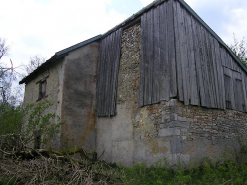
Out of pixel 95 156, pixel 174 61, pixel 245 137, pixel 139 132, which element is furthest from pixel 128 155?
pixel 245 137

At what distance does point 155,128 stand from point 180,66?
2322 millimetres

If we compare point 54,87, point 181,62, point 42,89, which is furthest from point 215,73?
point 42,89

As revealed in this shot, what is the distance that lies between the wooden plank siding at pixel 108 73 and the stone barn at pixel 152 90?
46mm

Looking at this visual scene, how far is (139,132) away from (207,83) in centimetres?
319

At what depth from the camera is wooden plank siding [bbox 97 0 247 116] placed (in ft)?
26.9

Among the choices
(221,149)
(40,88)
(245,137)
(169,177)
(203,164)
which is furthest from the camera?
(40,88)

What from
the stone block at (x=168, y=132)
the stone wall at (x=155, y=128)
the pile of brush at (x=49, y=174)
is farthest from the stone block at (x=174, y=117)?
the pile of brush at (x=49, y=174)

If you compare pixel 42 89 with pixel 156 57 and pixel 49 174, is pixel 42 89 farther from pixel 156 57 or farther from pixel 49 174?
pixel 49 174

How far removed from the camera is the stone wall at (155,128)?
24.9 feet

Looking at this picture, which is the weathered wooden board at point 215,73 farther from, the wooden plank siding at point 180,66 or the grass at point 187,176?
the grass at point 187,176

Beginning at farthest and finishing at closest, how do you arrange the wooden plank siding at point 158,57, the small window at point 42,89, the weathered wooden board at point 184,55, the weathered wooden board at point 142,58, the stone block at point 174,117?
the small window at point 42,89
the weathered wooden board at point 142,58
the wooden plank siding at point 158,57
the weathered wooden board at point 184,55
the stone block at point 174,117

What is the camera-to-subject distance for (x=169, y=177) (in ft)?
22.0

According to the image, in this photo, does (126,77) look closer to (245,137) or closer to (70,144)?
(70,144)

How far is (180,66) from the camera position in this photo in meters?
8.20
